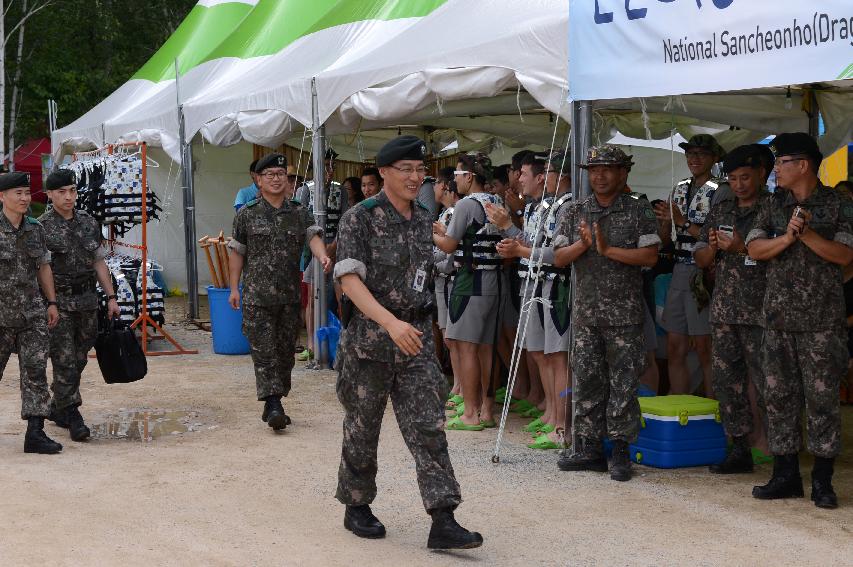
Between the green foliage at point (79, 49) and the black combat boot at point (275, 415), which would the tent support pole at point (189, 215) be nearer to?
the black combat boot at point (275, 415)

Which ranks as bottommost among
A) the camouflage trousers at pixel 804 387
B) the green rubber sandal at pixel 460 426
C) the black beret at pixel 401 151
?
the green rubber sandal at pixel 460 426

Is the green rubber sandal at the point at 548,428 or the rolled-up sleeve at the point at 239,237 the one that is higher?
the rolled-up sleeve at the point at 239,237

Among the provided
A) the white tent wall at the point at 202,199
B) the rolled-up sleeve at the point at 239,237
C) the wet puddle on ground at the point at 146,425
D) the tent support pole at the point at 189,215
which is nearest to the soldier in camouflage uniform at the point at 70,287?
the wet puddle on ground at the point at 146,425

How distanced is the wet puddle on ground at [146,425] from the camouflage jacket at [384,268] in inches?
125

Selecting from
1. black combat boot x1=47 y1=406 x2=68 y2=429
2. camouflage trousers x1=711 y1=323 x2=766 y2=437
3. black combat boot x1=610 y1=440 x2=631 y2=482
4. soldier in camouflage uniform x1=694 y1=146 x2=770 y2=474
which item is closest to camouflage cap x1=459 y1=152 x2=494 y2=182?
soldier in camouflage uniform x1=694 y1=146 x2=770 y2=474

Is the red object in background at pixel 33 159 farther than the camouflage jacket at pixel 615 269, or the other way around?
the red object in background at pixel 33 159

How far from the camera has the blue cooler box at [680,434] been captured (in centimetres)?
645

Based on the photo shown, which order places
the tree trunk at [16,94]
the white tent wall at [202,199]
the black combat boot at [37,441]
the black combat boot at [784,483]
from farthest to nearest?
the tree trunk at [16,94] < the white tent wall at [202,199] < the black combat boot at [37,441] < the black combat boot at [784,483]

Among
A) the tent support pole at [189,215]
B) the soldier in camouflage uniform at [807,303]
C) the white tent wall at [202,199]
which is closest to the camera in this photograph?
the soldier in camouflage uniform at [807,303]

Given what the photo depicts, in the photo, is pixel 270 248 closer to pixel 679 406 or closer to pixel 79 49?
pixel 679 406

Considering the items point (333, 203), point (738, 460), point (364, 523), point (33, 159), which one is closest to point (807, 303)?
point (738, 460)

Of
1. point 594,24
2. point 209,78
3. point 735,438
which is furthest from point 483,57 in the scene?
point 209,78

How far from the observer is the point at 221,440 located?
7531mm

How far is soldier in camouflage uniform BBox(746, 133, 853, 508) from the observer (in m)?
5.50
